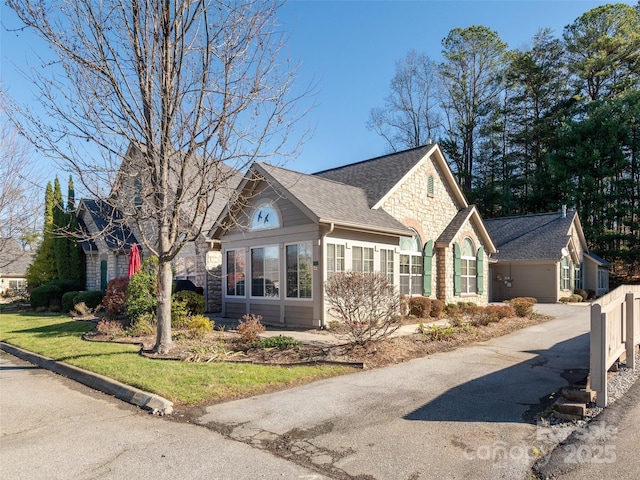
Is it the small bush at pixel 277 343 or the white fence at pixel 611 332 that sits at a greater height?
the white fence at pixel 611 332

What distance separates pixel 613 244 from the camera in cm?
3578

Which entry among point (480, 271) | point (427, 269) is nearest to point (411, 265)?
point (427, 269)

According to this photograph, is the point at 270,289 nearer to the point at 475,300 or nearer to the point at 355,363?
the point at 355,363

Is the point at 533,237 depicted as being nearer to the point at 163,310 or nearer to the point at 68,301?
the point at 163,310

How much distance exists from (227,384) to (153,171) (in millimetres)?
4534

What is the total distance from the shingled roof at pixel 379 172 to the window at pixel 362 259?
7.64 ft

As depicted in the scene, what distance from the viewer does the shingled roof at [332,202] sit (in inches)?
517

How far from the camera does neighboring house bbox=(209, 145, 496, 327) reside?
13312mm

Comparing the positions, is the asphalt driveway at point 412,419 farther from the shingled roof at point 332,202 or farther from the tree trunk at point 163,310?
the shingled roof at point 332,202

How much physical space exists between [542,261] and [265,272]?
19.6 metres

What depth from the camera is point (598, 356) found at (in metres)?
5.61

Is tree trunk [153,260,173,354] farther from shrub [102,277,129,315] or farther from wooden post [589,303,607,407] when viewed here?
wooden post [589,303,607,407]

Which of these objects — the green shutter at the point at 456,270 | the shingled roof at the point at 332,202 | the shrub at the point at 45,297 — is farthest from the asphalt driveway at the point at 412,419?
the shrub at the point at 45,297

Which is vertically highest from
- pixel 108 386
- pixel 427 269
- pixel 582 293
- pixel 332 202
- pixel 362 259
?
pixel 332 202
